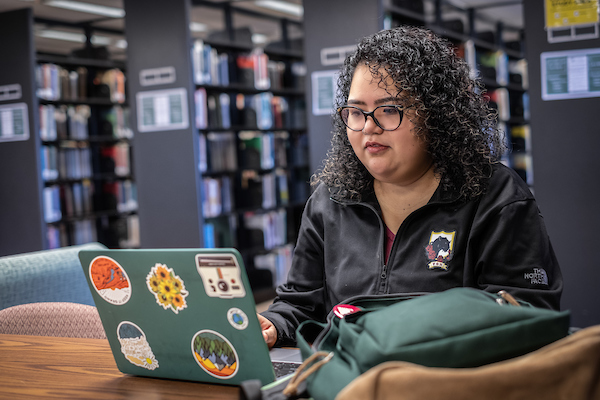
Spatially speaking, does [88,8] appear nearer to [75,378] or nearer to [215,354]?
[75,378]

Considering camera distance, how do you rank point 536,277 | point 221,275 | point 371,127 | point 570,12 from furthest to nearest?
point 570,12 < point 371,127 < point 536,277 < point 221,275

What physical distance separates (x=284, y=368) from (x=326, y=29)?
2864 millimetres

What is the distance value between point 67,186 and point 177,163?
6.09ft

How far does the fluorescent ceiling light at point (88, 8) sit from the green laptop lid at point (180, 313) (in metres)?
5.27

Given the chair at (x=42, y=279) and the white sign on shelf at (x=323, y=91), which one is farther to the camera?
the white sign on shelf at (x=323, y=91)

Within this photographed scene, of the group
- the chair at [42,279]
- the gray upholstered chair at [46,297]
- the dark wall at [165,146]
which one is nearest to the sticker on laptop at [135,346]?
the gray upholstered chair at [46,297]

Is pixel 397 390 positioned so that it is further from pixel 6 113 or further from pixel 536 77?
pixel 6 113

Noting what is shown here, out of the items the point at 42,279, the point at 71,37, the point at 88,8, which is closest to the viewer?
the point at 42,279

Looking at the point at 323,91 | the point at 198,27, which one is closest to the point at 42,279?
the point at 323,91

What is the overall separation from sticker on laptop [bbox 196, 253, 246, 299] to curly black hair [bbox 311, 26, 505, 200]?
63 cm

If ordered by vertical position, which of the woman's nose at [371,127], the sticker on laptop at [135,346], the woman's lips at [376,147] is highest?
the woman's nose at [371,127]

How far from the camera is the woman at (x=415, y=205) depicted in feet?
3.80

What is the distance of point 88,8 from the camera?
591 centimetres

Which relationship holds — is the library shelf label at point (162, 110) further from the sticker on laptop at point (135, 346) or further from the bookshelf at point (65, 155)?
the sticker on laptop at point (135, 346)
